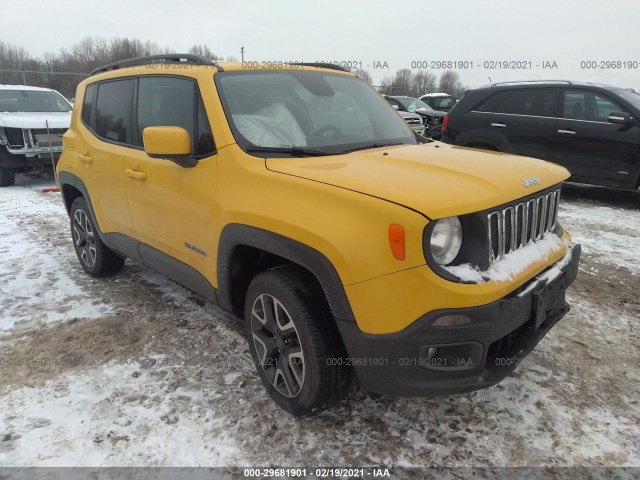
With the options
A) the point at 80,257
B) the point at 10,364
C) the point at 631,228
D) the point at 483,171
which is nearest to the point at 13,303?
the point at 80,257

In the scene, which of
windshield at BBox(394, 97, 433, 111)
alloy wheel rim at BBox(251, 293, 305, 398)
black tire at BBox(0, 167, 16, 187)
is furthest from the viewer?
windshield at BBox(394, 97, 433, 111)

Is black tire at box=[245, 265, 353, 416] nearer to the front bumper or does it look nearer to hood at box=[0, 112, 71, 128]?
the front bumper

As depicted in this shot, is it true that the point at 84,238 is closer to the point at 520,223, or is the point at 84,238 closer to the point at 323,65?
the point at 323,65

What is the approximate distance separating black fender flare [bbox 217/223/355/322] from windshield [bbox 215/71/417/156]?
1.63ft

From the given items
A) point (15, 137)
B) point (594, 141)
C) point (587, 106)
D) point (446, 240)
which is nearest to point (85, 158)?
point (446, 240)

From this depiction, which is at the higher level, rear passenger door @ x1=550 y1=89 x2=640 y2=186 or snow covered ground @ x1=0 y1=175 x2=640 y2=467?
rear passenger door @ x1=550 y1=89 x2=640 y2=186

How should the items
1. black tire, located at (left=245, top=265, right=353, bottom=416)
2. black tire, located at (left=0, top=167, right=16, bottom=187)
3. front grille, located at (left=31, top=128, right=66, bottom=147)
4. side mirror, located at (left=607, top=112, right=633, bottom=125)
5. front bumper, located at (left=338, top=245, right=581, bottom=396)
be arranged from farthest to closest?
black tire, located at (left=0, top=167, right=16, bottom=187) < front grille, located at (left=31, top=128, right=66, bottom=147) < side mirror, located at (left=607, top=112, right=633, bottom=125) < black tire, located at (left=245, top=265, right=353, bottom=416) < front bumper, located at (left=338, top=245, right=581, bottom=396)

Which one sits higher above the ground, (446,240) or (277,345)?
(446,240)

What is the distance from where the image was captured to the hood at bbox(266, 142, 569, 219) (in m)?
2.00

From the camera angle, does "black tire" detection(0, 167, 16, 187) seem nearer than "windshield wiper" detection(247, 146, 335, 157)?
No

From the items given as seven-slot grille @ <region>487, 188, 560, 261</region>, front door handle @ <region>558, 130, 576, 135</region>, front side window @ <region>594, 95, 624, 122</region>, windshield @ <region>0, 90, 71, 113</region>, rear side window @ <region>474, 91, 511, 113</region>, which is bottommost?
seven-slot grille @ <region>487, 188, 560, 261</region>

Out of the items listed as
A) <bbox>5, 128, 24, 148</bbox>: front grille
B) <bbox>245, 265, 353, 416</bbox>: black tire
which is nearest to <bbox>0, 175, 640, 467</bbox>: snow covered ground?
<bbox>245, 265, 353, 416</bbox>: black tire

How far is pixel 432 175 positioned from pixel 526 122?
621cm

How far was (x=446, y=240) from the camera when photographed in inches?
80.4
